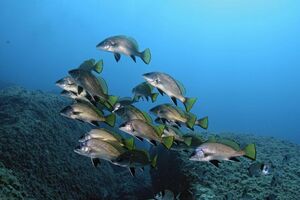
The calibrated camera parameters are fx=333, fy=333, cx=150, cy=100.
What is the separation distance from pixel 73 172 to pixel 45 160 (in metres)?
0.63

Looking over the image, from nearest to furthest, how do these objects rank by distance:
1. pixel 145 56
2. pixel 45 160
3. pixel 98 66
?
1. pixel 98 66
2. pixel 145 56
3. pixel 45 160

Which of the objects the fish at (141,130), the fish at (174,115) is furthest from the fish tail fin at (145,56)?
the fish at (141,130)

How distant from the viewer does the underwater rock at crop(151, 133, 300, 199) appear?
20.2ft

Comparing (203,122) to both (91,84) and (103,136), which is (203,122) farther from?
(91,84)

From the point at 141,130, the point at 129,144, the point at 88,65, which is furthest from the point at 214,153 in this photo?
the point at 88,65

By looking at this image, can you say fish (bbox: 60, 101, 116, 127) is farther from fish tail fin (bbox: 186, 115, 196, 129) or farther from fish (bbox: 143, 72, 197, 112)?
fish tail fin (bbox: 186, 115, 196, 129)

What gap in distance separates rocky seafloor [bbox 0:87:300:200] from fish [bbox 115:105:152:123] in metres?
2.10

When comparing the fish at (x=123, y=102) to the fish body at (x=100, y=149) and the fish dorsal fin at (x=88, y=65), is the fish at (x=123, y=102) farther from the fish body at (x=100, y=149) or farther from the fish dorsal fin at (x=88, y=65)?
the fish body at (x=100, y=149)

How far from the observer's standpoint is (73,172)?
6.43 metres

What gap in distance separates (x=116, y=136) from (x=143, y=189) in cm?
438

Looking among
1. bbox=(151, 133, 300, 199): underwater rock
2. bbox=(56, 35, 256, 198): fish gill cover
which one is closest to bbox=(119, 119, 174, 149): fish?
bbox=(56, 35, 256, 198): fish gill cover

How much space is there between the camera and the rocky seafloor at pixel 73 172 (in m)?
5.68

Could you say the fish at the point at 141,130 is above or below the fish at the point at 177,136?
below

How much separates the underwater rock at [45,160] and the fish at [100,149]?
180 cm
